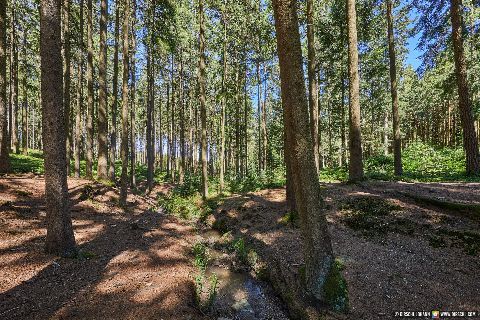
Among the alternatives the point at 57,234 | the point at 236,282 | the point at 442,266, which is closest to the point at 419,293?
the point at 442,266

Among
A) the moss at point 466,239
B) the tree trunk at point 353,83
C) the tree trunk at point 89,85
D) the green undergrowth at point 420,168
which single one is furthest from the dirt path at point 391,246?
the tree trunk at point 89,85

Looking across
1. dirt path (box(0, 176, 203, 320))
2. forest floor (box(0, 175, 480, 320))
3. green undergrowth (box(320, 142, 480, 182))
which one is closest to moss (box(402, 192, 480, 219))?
forest floor (box(0, 175, 480, 320))

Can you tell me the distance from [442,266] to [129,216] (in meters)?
11.1

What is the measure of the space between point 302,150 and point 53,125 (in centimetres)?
542

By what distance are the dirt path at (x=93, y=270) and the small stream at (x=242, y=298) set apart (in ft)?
2.48

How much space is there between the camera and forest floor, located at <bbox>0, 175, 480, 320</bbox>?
4.99m

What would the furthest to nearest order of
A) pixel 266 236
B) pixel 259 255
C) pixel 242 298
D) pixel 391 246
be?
pixel 266 236
pixel 259 255
pixel 391 246
pixel 242 298

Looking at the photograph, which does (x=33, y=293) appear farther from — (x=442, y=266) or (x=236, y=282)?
(x=442, y=266)

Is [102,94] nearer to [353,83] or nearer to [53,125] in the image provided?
[53,125]

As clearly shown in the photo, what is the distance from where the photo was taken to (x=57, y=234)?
642cm

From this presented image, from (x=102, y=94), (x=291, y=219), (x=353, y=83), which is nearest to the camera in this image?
A: (x=291, y=219)

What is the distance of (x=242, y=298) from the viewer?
6.27 m

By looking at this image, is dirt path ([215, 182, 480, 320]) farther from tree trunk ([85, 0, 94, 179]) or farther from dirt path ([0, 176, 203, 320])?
tree trunk ([85, 0, 94, 179])

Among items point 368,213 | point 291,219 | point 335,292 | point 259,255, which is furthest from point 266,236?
point 335,292
